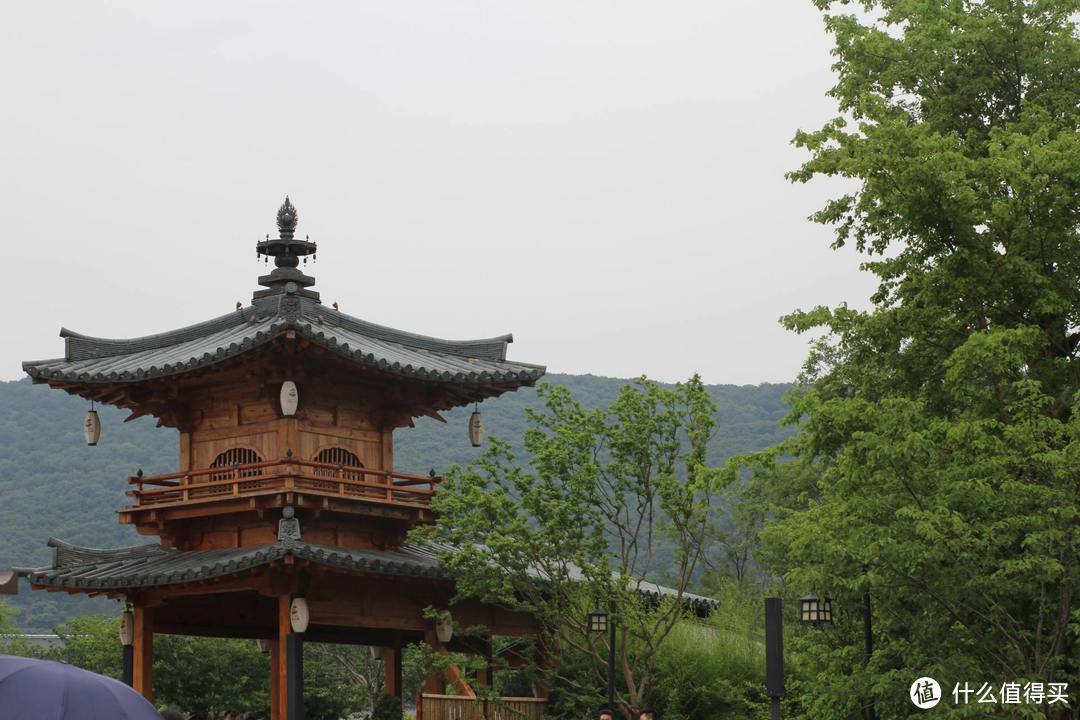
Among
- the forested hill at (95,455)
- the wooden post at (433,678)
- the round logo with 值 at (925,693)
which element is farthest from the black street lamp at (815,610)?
the forested hill at (95,455)

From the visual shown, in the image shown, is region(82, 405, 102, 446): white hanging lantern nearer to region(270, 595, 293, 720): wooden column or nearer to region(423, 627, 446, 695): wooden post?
region(270, 595, 293, 720): wooden column

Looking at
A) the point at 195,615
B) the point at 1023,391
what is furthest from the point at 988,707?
the point at 195,615

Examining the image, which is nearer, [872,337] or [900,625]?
[900,625]

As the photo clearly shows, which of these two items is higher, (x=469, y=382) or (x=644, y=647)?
(x=469, y=382)

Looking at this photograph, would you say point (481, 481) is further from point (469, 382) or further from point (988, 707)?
point (988, 707)

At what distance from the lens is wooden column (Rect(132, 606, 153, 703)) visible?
23.4 m

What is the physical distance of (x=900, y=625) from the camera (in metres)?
18.4

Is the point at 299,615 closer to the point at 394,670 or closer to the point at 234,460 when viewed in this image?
the point at 234,460

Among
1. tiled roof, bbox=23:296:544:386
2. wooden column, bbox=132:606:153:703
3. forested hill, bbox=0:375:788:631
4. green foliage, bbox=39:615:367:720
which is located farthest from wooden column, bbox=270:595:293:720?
forested hill, bbox=0:375:788:631

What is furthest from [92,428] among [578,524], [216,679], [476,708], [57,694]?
[57,694]

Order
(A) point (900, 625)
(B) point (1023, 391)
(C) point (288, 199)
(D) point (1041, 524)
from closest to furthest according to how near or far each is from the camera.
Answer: (D) point (1041, 524) < (B) point (1023, 391) < (A) point (900, 625) < (C) point (288, 199)

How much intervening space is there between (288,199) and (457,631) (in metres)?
8.16

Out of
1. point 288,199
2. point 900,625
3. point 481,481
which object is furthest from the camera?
point 288,199

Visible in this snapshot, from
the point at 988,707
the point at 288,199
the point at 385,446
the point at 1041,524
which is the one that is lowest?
the point at 988,707
